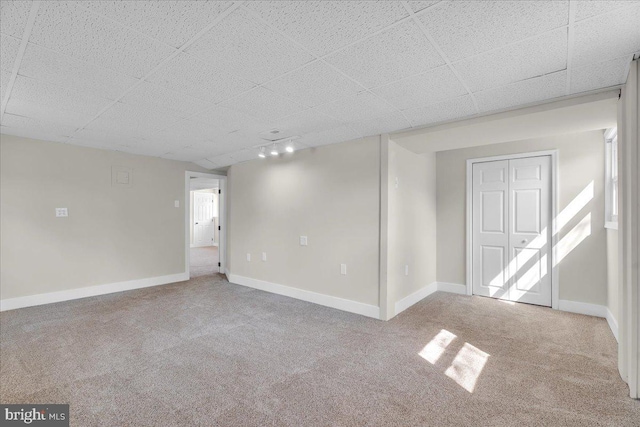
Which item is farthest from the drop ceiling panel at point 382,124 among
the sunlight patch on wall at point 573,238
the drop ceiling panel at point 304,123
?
the sunlight patch on wall at point 573,238

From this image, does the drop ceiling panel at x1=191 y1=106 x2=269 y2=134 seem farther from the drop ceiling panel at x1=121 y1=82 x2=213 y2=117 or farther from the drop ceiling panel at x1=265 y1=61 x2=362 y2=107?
the drop ceiling panel at x1=265 y1=61 x2=362 y2=107

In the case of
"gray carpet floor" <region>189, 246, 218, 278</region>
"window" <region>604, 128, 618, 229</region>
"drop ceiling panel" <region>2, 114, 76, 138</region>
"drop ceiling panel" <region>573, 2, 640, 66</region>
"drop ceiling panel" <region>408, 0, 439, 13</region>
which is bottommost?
"gray carpet floor" <region>189, 246, 218, 278</region>

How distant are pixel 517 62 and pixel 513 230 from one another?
3.07m

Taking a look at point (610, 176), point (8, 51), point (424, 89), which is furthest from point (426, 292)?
point (8, 51)

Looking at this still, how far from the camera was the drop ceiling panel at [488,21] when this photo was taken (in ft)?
4.58

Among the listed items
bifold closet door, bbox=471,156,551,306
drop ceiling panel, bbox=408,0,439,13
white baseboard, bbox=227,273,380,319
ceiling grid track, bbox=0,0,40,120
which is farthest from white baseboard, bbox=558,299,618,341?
ceiling grid track, bbox=0,0,40,120

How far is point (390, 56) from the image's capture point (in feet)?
6.08

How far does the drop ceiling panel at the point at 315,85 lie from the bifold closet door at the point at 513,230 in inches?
123

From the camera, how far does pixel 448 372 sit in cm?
236

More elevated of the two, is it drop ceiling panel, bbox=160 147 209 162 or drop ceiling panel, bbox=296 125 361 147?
drop ceiling panel, bbox=160 147 209 162

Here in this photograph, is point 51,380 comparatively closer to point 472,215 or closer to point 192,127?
point 192,127

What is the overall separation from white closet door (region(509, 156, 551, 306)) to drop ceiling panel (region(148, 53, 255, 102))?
13.0 feet

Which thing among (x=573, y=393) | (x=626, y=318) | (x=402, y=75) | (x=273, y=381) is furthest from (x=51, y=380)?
(x=626, y=318)

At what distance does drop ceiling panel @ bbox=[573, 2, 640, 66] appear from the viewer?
4.76ft
